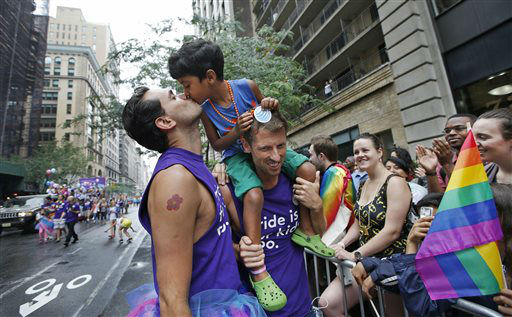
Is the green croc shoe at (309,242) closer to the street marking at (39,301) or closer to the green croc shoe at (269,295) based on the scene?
the green croc shoe at (269,295)

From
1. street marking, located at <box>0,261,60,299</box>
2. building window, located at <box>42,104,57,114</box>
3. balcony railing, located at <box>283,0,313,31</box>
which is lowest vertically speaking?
street marking, located at <box>0,261,60,299</box>

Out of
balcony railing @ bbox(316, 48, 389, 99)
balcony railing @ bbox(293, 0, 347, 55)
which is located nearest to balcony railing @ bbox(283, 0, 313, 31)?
balcony railing @ bbox(293, 0, 347, 55)

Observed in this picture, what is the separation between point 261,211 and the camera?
6.37 feet

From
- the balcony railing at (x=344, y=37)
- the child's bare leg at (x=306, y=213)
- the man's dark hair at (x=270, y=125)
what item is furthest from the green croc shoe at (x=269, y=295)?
the balcony railing at (x=344, y=37)

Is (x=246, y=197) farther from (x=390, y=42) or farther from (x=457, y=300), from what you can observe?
(x=390, y=42)

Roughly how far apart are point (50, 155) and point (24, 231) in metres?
23.2

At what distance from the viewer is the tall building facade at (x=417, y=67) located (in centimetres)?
779

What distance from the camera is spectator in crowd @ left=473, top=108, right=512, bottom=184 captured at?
2.35 meters

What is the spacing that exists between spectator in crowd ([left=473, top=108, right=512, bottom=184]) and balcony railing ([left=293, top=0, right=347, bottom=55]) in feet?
49.8

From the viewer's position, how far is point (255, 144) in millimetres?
1906

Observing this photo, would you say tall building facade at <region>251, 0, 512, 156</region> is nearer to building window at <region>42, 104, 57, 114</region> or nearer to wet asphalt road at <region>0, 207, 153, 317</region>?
wet asphalt road at <region>0, 207, 153, 317</region>

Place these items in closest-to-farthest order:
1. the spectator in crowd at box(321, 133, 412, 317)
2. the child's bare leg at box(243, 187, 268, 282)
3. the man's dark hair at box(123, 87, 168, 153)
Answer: the man's dark hair at box(123, 87, 168, 153), the child's bare leg at box(243, 187, 268, 282), the spectator in crowd at box(321, 133, 412, 317)

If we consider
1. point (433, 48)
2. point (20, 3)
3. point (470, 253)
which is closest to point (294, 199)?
point (470, 253)

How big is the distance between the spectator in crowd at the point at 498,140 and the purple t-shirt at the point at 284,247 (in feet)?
6.05
